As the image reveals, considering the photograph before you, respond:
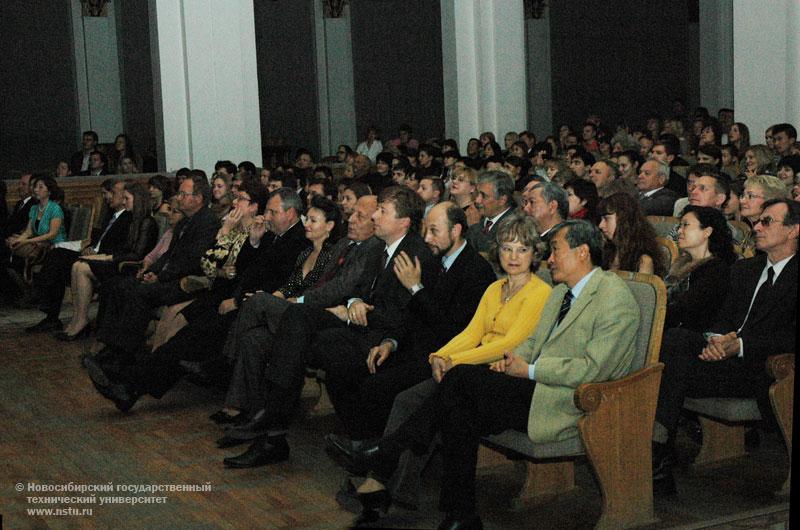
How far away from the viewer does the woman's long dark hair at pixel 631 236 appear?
5176mm

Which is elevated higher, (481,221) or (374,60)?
(374,60)

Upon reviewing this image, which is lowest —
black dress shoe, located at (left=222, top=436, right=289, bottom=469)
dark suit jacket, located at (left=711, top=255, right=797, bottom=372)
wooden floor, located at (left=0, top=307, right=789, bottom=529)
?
wooden floor, located at (left=0, top=307, right=789, bottom=529)

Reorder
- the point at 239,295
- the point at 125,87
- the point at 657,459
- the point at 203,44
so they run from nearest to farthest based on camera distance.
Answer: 1. the point at 657,459
2. the point at 239,295
3. the point at 203,44
4. the point at 125,87

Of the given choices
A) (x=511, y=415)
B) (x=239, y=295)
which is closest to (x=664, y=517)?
(x=511, y=415)

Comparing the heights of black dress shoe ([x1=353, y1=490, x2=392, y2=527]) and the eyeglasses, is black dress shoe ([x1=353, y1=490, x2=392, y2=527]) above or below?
below

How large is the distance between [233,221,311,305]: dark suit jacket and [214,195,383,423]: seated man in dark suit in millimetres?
554

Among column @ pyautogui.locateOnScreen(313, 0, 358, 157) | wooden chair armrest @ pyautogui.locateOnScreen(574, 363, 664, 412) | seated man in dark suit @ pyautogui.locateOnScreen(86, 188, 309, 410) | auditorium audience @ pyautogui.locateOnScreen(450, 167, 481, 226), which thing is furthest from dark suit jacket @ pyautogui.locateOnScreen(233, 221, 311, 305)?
column @ pyautogui.locateOnScreen(313, 0, 358, 157)

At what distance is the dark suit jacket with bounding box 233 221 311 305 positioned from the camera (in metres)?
6.61

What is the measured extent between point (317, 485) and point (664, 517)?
1539 millimetres

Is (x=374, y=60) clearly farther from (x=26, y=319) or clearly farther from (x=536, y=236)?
(x=536, y=236)

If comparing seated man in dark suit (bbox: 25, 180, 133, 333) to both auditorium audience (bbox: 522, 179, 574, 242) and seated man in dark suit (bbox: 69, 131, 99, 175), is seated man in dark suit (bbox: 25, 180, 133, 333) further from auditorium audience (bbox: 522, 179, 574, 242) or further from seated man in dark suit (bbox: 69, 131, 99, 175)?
seated man in dark suit (bbox: 69, 131, 99, 175)

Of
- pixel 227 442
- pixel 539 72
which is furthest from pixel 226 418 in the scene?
pixel 539 72

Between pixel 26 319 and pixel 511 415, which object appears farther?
pixel 26 319

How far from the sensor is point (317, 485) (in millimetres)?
4949
